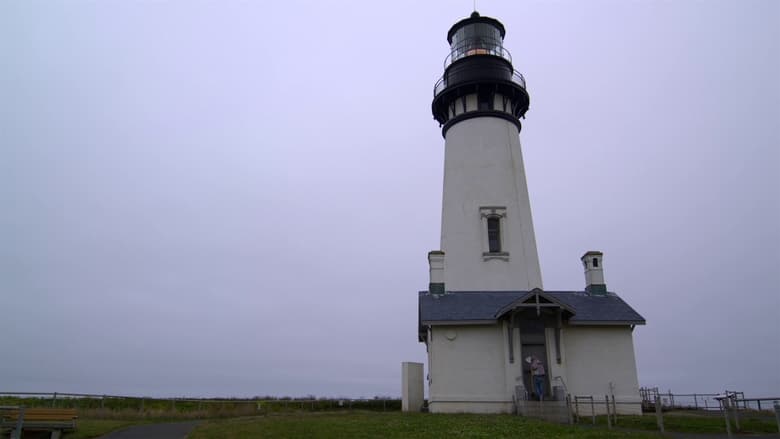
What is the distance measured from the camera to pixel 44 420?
1323 centimetres

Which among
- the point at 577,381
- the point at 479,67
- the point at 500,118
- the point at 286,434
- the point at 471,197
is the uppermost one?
the point at 479,67

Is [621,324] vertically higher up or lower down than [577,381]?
higher up

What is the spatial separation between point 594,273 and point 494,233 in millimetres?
4319

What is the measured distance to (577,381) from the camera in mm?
20281

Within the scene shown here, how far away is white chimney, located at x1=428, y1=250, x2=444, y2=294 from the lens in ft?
74.3

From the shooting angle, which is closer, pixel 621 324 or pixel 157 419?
pixel 157 419

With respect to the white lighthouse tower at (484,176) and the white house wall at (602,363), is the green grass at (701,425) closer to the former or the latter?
the white house wall at (602,363)

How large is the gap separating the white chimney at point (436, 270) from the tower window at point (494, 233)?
2.41 m

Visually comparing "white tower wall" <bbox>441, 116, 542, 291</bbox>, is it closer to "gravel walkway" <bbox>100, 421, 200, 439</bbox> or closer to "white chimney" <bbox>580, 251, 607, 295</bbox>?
"white chimney" <bbox>580, 251, 607, 295</bbox>

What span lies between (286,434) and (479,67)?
18555 millimetres

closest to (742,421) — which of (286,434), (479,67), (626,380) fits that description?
(626,380)

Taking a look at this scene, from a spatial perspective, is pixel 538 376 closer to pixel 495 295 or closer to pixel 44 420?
pixel 495 295

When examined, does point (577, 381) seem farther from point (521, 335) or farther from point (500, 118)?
point (500, 118)

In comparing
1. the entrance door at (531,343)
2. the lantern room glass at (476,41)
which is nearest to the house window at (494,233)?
the entrance door at (531,343)
